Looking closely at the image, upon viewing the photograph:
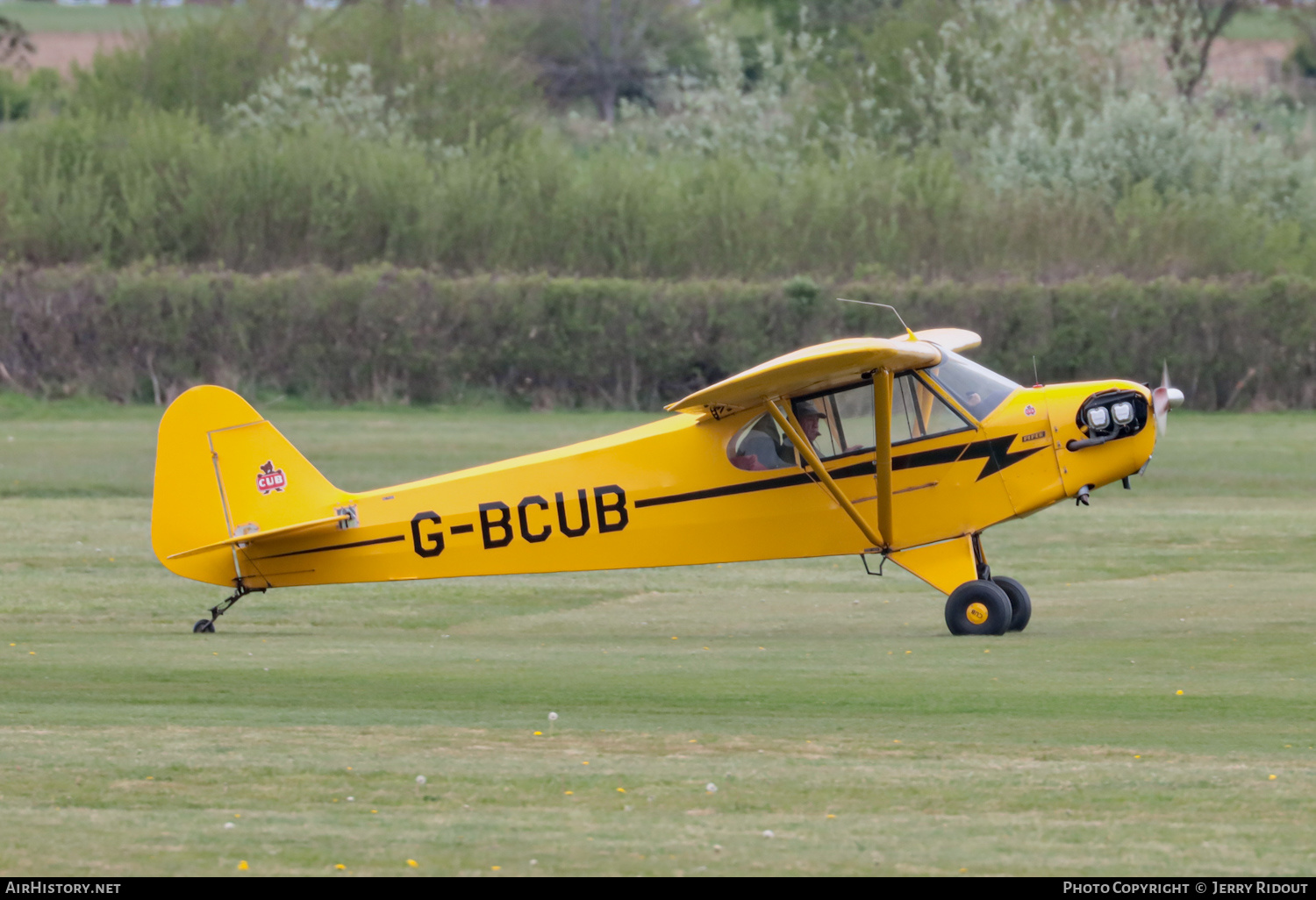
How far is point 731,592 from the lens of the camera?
17.5m

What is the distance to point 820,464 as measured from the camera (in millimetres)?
13469

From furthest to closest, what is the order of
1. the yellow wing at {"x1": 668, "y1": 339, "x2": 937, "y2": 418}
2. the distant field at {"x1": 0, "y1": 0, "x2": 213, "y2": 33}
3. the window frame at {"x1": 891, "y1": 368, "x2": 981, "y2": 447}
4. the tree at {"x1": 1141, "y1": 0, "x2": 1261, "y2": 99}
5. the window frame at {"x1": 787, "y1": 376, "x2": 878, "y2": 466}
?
the distant field at {"x1": 0, "y1": 0, "x2": 213, "y2": 33} → the tree at {"x1": 1141, "y1": 0, "x2": 1261, "y2": 99} → the window frame at {"x1": 891, "y1": 368, "x2": 981, "y2": 447} → the window frame at {"x1": 787, "y1": 376, "x2": 878, "y2": 466} → the yellow wing at {"x1": 668, "y1": 339, "x2": 937, "y2": 418}

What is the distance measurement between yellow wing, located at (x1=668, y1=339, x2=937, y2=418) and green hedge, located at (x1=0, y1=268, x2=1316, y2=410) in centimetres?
2314

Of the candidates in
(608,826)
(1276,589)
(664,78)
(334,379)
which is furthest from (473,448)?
(664,78)

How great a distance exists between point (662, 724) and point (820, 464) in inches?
152

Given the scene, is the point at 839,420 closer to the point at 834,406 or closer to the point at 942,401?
the point at 834,406

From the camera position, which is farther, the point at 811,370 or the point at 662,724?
the point at 811,370

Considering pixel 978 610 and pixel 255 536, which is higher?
pixel 255 536

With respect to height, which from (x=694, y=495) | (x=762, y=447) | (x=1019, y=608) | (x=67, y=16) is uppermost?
(x=67, y=16)

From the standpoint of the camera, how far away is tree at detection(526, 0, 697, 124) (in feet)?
279

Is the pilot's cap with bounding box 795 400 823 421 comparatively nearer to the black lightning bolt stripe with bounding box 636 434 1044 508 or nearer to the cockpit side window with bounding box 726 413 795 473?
the cockpit side window with bounding box 726 413 795 473

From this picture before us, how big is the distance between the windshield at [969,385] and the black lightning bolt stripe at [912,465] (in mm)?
269

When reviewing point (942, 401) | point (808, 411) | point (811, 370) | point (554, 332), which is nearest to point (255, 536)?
point (808, 411)

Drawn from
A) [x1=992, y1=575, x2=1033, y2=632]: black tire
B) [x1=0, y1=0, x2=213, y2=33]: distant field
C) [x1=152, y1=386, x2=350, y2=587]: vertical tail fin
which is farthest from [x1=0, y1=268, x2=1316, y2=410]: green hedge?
[x1=0, y1=0, x2=213, y2=33]: distant field
